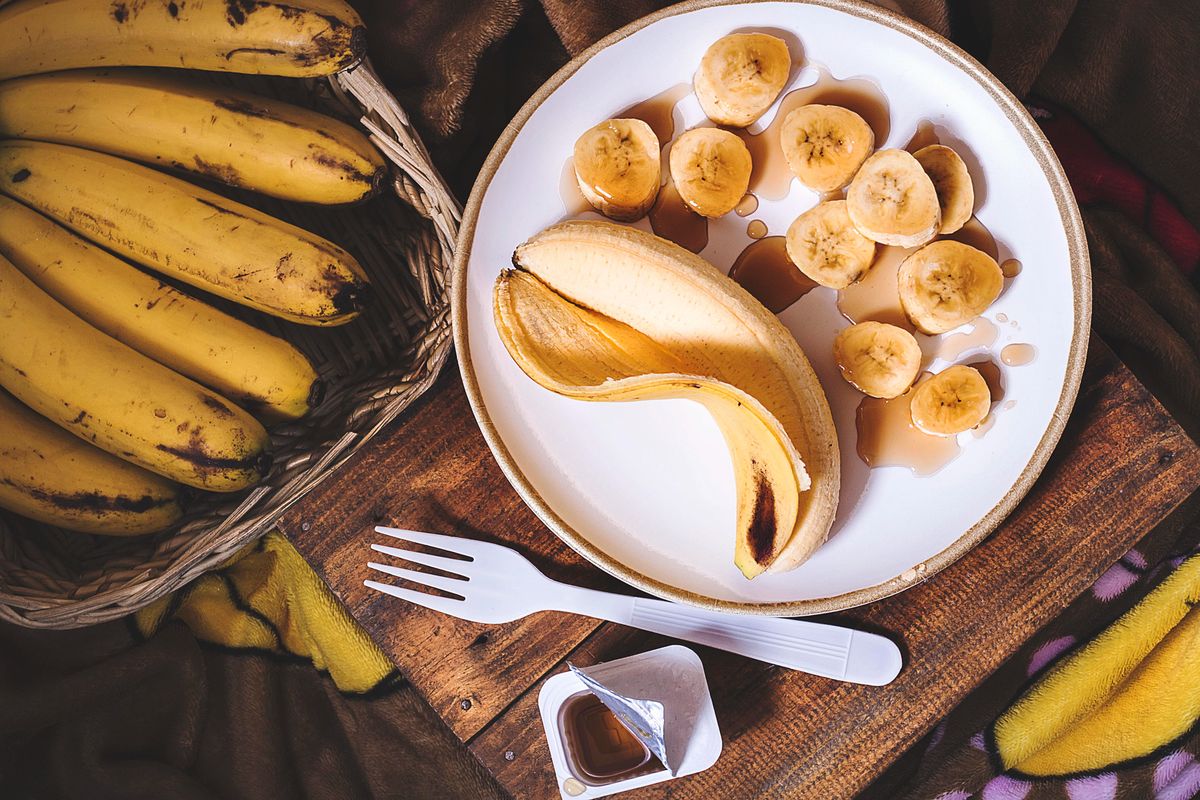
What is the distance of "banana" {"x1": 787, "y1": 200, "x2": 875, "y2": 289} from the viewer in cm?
107

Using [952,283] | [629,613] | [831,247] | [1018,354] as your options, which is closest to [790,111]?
[831,247]

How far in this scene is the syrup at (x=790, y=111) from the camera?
3.61 ft

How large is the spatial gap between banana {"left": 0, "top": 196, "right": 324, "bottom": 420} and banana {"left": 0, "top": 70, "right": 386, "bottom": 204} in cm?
12

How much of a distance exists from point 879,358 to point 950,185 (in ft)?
0.76

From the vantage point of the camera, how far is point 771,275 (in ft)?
3.70

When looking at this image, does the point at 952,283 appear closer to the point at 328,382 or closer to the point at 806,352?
the point at 806,352

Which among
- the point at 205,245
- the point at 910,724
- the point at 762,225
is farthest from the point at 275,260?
the point at 910,724

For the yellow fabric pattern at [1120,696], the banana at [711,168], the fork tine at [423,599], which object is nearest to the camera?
the banana at [711,168]

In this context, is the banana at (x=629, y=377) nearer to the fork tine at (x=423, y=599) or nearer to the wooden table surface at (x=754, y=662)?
the wooden table surface at (x=754, y=662)

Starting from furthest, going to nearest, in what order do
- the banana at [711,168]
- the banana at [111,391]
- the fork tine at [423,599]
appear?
1. the fork tine at [423,599]
2. the banana at [711,168]
3. the banana at [111,391]

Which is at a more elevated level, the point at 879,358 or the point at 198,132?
the point at 879,358

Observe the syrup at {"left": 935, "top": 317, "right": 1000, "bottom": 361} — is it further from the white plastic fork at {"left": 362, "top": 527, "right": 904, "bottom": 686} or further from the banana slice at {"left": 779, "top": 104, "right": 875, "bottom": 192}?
the white plastic fork at {"left": 362, "top": 527, "right": 904, "bottom": 686}

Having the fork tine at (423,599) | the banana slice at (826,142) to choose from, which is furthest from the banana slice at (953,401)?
the fork tine at (423,599)

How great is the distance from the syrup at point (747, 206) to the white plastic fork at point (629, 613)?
0.54 metres
